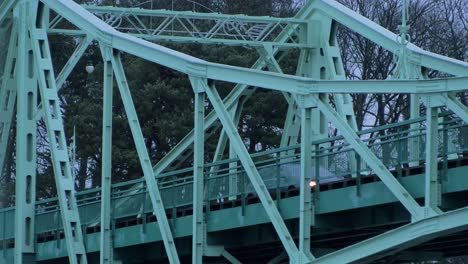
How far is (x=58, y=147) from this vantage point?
2074 inches

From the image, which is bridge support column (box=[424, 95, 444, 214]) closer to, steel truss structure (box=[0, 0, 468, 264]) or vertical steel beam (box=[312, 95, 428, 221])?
steel truss structure (box=[0, 0, 468, 264])

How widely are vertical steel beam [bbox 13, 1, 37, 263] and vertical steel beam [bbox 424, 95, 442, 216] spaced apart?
17436mm

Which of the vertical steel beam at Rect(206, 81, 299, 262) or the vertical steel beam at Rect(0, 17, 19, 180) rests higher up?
the vertical steel beam at Rect(0, 17, 19, 180)

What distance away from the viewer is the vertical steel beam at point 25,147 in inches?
2125

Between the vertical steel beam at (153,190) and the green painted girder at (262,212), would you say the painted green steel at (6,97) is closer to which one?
the green painted girder at (262,212)

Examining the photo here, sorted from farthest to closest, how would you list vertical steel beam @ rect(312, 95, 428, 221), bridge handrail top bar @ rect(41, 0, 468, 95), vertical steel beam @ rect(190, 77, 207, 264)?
vertical steel beam @ rect(190, 77, 207, 264) → vertical steel beam @ rect(312, 95, 428, 221) → bridge handrail top bar @ rect(41, 0, 468, 95)

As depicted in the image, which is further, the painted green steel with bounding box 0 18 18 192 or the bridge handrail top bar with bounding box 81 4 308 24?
the painted green steel with bounding box 0 18 18 192

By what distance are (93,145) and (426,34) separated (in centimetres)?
1442

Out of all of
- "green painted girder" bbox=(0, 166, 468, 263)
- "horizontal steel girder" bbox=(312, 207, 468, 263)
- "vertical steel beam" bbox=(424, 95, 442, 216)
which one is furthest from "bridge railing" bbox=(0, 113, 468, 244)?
"horizontal steel girder" bbox=(312, 207, 468, 263)

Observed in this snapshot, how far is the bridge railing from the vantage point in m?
42.0

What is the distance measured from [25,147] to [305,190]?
1437 cm

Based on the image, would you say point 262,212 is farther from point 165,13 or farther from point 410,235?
point 165,13

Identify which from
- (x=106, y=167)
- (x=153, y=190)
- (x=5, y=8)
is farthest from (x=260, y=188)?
(x=5, y=8)

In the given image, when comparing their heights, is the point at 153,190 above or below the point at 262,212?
above
